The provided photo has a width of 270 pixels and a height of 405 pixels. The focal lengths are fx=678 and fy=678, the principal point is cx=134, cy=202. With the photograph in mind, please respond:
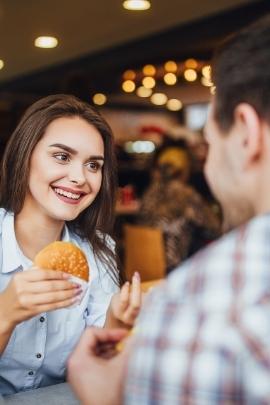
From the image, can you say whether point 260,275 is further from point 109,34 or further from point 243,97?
point 109,34

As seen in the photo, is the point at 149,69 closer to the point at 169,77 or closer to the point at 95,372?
the point at 169,77

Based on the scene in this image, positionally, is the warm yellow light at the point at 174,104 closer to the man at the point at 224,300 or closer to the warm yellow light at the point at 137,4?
the warm yellow light at the point at 137,4

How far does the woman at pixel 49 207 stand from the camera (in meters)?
1.95

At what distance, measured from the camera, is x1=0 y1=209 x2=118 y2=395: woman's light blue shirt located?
193 centimetres

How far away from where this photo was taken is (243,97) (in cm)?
101

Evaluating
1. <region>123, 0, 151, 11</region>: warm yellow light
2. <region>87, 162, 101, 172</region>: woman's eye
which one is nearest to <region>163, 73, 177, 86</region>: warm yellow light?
<region>123, 0, 151, 11</region>: warm yellow light

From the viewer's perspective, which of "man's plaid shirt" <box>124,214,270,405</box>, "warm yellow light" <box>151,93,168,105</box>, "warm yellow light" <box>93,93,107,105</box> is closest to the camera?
"man's plaid shirt" <box>124,214,270,405</box>

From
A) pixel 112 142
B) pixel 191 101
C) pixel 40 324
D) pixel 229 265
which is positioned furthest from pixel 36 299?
pixel 191 101

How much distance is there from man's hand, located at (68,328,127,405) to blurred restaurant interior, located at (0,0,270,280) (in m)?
0.95

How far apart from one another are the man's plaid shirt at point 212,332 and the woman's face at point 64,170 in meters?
1.05

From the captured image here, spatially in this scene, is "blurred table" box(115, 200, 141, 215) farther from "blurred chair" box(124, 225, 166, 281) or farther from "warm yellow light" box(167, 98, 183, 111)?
"warm yellow light" box(167, 98, 183, 111)

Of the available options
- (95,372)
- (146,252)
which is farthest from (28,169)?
(146,252)

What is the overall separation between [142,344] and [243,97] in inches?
15.5

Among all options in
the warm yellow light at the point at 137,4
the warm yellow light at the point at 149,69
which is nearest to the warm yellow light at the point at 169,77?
the warm yellow light at the point at 149,69
